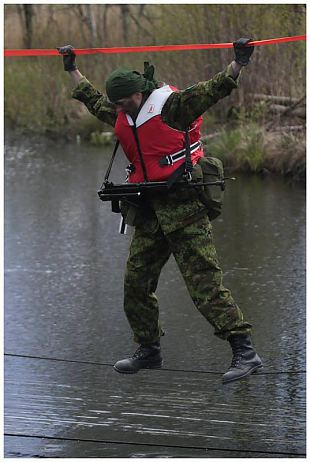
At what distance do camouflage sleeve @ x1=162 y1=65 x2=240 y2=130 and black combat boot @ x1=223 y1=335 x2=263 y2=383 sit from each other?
1.20 meters

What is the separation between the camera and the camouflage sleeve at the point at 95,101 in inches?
246

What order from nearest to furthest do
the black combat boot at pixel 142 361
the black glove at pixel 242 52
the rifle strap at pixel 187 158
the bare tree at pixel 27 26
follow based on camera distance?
1. the black glove at pixel 242 52
2. the rifle strap at pixel 187 158
3. the black combat boot at pixel 142 361
4. the bare tree at pixel 27 26

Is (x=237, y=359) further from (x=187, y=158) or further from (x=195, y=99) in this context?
(x=195, y=99)

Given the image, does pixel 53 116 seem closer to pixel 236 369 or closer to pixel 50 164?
pixel 50 164

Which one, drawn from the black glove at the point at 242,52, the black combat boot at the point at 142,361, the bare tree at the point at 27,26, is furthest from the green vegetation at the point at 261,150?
the bare tree at the point at 27,26

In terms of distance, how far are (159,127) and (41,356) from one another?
282 cm

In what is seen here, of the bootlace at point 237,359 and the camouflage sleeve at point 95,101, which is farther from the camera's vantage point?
the camouflage sleeve at point 95,101

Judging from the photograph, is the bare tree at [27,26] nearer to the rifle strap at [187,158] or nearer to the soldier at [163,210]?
the soldier at [163,210]

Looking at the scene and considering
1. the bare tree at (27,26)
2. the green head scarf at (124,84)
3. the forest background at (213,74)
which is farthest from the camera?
the bare tree at (27,26)

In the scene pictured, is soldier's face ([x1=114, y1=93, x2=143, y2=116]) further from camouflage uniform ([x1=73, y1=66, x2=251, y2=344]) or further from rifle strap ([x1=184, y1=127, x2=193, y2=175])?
rifle strap ([x1=184, y1=127, x2=193, y2=175])

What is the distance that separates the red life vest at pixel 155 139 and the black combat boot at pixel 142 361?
1.01 metres

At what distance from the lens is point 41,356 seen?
8109 mm

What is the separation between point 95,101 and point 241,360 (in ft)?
5.39

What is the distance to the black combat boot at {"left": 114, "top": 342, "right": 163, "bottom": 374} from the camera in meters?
6.35
